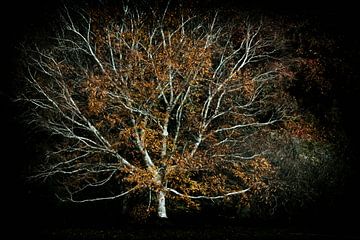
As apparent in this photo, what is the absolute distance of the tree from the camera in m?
15.7

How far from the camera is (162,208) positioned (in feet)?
52.4

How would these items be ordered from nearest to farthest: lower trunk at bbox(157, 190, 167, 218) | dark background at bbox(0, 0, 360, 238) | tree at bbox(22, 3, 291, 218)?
tree at bbox(22, 3, 291, 218) → lower trunk at bbox(157, 190, 167, 218) → dark background at bbox(0, 0, 360, 238)

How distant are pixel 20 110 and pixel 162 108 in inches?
341

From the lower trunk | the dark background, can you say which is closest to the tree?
the lower trunk

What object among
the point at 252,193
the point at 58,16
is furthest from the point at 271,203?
the point at 58,16

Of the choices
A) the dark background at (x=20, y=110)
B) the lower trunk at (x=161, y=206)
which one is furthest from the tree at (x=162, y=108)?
the dark background at (x=20, y=110)

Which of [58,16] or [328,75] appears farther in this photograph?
[58,16]

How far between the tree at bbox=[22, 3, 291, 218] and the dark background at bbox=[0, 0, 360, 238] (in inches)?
48.9

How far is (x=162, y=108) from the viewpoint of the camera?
17094 millimetres

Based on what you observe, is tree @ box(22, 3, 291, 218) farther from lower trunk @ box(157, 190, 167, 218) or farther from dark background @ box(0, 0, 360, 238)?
dark background @ box(0, 0, 360, 238)

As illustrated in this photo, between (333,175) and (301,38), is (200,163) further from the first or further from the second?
(301,38)

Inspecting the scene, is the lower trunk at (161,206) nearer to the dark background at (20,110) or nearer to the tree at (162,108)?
the tree at (162,108)

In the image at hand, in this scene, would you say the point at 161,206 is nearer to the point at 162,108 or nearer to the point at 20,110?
the point at 162,108

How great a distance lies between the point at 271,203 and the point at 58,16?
592 inches
